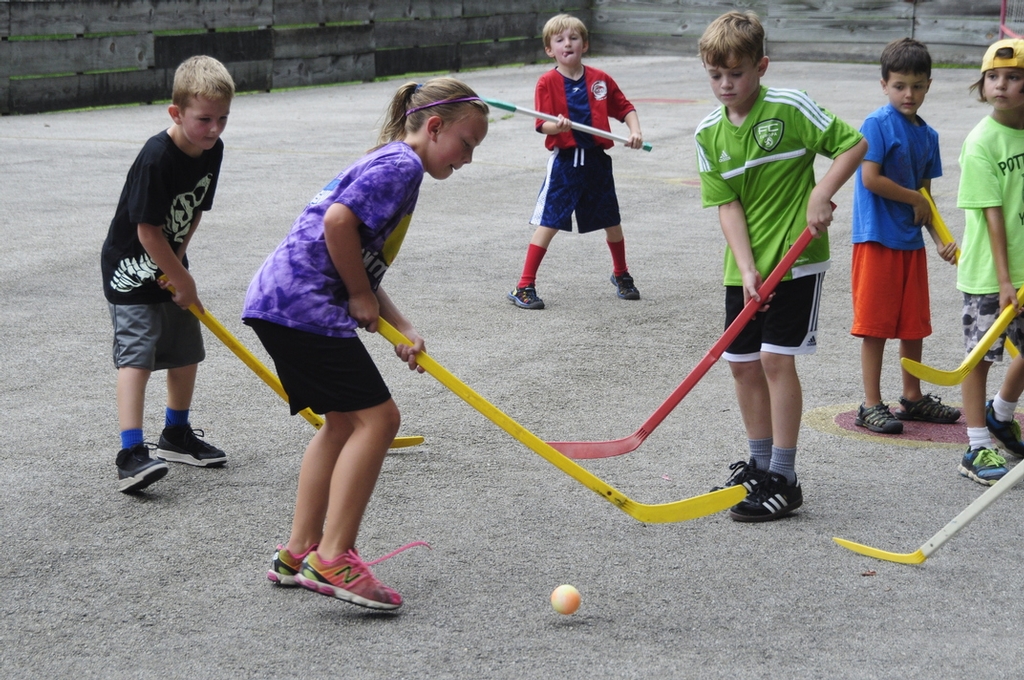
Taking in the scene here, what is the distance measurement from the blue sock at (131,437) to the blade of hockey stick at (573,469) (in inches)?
47.3

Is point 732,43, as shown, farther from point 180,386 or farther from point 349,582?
point 180,386

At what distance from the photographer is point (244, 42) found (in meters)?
18.3

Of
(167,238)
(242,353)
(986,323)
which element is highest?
(167,238)

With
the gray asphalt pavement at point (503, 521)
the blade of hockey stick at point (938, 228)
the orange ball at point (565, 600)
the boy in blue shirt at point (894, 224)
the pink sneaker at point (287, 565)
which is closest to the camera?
the gray asphalt pavement at point (503, 521)

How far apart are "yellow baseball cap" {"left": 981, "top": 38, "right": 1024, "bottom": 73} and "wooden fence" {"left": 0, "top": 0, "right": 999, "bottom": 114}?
1346 centimetres

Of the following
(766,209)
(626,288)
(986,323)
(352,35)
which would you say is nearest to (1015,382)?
(986,323)

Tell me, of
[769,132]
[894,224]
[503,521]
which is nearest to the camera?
[769,132]

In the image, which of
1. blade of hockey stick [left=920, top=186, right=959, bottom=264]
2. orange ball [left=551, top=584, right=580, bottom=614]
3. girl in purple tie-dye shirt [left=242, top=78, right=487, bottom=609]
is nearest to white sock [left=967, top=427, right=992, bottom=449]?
blade of hockey stick [left=920, top=186, right=959, bottom=264]

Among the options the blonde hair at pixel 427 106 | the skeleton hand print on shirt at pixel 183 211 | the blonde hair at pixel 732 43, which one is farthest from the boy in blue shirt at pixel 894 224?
the skeleton hand print on shirt at pixel 183 211

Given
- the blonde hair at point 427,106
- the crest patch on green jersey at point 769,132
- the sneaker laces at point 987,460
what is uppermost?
the blonde hair at point 427,106

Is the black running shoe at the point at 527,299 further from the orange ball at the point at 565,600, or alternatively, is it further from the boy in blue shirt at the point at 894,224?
the orange ball at the point at 565,600

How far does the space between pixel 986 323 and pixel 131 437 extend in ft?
10.0

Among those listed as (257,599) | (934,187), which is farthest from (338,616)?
(934,187)

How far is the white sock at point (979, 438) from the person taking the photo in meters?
4.26
